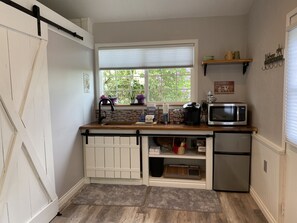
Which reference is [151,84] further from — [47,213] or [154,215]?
[47,213]

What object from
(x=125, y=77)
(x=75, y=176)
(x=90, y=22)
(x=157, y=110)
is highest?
(x=90, y=22)

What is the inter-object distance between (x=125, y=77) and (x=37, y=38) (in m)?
1.79

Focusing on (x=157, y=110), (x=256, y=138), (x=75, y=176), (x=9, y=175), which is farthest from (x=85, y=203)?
(x=256, y=138)

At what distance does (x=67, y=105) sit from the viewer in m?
2.84

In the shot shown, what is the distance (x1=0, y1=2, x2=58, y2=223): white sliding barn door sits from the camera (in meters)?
1.76

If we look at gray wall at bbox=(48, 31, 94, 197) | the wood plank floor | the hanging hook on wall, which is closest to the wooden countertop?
gray wall at bbox=(48, 31, 94, 197)

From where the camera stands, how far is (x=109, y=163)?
3213 millimetres

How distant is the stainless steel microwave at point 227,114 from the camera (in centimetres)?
300

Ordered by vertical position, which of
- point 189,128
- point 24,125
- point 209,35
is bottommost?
point 189,128

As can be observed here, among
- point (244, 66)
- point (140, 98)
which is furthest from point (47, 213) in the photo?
point (244, 66)

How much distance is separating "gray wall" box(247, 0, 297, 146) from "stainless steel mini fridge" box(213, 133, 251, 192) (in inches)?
12.3

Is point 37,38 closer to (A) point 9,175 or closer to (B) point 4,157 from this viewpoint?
(B) point 4,157

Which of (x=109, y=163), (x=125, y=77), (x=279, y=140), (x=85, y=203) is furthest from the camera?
(x=125, y=77)

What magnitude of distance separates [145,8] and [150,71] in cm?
99
